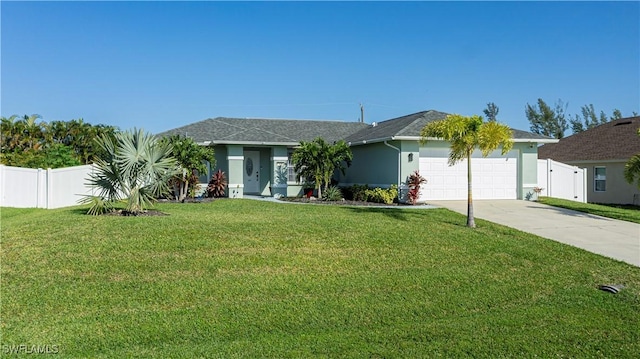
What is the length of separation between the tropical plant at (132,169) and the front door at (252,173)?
34.6ft

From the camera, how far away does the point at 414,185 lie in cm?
1864

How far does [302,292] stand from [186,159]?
1253cm

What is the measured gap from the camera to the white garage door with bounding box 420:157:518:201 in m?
19.6

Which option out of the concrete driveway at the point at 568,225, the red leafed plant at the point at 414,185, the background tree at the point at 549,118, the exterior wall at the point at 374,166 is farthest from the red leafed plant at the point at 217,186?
the background tree at the point at 549,118

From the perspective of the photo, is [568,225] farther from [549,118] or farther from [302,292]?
[549,118]

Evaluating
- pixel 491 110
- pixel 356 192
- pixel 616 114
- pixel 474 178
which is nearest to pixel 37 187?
pixel 356 192

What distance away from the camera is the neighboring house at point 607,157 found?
24.6m

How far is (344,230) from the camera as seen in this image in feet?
36.2

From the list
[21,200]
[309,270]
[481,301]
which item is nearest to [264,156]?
[21,200]

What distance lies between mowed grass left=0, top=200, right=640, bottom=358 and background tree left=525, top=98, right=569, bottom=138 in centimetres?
4590

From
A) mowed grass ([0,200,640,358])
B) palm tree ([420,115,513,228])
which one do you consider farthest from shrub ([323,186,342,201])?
mowed grass ([0,200,640,358])

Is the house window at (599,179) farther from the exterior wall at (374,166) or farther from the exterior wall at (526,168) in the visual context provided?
the exterior wall at (374,166)

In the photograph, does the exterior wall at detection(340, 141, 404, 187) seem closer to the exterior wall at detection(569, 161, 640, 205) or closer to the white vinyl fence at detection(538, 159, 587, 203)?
the white vinyl fence at detection(538, 159, 587, 203)

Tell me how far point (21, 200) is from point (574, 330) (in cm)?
1705
